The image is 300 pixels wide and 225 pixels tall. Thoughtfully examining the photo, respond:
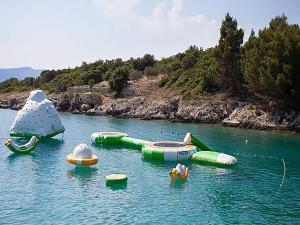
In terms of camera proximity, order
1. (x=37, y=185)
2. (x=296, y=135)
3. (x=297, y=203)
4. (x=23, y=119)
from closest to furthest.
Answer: (x=297, y=203)
(x=37, y=185)
(x=23, y=119)
(x=296, y=135)

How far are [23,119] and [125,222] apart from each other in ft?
105

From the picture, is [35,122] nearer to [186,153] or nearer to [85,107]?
[186,153]

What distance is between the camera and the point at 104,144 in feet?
163

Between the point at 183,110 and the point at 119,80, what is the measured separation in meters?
25.2

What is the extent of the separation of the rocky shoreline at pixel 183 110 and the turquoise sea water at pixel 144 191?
20100 millimetres

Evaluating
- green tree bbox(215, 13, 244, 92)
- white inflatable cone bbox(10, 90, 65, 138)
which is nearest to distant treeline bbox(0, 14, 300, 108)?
green tree bbox(215, 13, 244, 92)

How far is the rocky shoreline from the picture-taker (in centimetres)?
6714

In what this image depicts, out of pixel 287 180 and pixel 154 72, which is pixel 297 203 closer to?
pixel 287 180

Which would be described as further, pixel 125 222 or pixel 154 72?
pixel 154 72

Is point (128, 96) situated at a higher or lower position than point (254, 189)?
higher

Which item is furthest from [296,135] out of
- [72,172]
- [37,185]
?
[37,185]

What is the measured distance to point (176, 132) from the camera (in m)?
62.2

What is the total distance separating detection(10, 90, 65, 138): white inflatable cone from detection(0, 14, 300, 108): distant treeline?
33180mm

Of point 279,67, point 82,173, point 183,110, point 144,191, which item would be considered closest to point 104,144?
point 82,173
